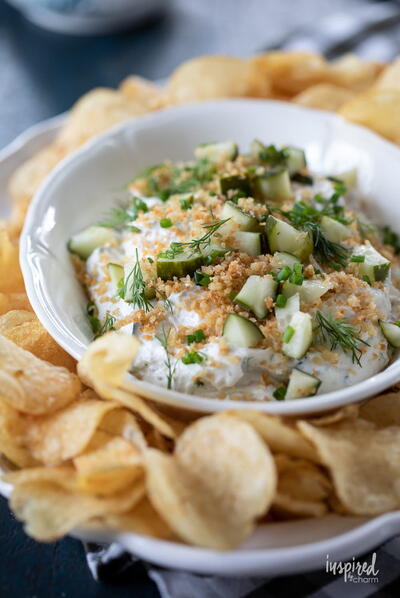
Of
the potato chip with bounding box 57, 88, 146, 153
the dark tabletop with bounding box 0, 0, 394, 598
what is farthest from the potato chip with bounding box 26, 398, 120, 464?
the dark tabletop with bounding box 0, 0, 394, 598

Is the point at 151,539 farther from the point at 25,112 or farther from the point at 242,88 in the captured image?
the point at 25,112

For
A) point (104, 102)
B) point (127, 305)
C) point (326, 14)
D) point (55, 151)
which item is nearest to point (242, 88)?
point (104, 102)

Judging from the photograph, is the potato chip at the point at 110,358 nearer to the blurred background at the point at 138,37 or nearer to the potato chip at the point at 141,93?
the potato chip at the point at 141,93

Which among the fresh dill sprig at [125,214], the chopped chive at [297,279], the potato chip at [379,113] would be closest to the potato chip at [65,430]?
the chopped chive at [297,279]

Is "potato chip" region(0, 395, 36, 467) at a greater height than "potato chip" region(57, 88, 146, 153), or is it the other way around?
"potato chip" region(57, 88, 146, 153)

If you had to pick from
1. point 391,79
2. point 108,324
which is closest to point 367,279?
point 108,324

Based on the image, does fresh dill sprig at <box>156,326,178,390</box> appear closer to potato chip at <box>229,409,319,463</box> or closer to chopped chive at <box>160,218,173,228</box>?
potato chip at <box>229,409,319,463</box>

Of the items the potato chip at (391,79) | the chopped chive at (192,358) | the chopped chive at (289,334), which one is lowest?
the potato chip at (391,79)
